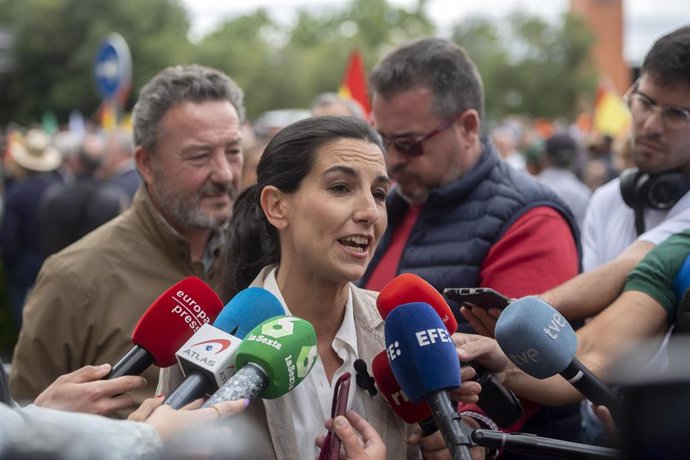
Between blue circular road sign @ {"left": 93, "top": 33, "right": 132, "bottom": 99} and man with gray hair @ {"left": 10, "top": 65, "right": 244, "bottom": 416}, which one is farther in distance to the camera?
blue circular road sign @ {"left": 93, "top": 33, "right": 132, "bottom": 99}

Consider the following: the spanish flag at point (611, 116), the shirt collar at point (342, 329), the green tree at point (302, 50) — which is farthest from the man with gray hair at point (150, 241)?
the green tree at point (302, 50)

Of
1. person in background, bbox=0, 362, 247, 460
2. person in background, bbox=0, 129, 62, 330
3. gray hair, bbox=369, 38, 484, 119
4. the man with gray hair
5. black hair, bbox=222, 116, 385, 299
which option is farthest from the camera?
person in background, bbox=0, 129, 62, 330

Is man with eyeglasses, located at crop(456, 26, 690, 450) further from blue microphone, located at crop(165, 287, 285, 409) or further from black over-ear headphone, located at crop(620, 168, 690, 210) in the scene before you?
blue microphone, located at crop(165, 287, 285, 409)

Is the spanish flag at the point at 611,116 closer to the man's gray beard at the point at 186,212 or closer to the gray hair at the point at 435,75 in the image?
the gray hair at the point at 435,75

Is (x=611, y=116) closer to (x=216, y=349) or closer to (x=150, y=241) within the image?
(x=150, y=241)

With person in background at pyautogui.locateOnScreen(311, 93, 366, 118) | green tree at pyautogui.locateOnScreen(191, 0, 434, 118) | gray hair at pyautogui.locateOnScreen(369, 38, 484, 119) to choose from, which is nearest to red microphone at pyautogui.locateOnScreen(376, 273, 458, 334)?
gray hair at pyautogui.locateOnScreen(369, 38, 484, 119)

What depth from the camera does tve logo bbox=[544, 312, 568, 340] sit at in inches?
106

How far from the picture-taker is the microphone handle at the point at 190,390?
8.01 feet

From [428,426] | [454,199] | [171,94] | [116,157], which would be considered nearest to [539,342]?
[428,426]

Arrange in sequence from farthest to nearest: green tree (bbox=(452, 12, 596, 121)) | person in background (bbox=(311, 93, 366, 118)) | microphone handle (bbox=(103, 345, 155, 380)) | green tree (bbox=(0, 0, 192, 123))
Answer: green tree (bbox=(0, 0, 192, 123)) < green tree (bbox=(452, 12, 596, 121)) < person in background (bbox=(311, 93, 366, 118)) < microphone handle (bbox=(103, 345, 155, 380))

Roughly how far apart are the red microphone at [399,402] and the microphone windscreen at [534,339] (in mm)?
378

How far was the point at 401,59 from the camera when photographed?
4309 mm

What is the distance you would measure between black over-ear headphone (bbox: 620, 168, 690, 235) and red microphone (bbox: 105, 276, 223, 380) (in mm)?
1932

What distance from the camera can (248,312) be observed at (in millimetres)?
2871
